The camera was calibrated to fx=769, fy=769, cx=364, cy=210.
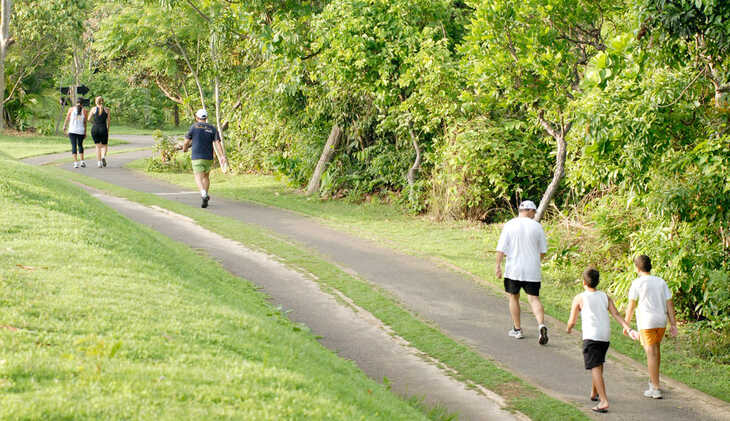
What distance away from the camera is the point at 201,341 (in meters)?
5.88

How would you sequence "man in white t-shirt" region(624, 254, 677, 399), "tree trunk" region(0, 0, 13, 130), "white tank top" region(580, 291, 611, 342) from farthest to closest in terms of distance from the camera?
"tree trunk" region(0, 0, 13, 130) → "man in white t-shirt" region(624, 254, 677, 399) → "white tank top" region(580, 291, 611, 342)

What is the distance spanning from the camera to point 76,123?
76.7ft

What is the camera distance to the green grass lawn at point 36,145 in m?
29.6

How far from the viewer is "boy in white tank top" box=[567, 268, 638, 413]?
720 centimetres

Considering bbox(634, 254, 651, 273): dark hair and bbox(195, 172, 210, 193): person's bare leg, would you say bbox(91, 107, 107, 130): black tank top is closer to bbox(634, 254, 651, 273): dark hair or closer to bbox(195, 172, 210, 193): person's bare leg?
bbox(195, 172, 210, 193): person's bare leg

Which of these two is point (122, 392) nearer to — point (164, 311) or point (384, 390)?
point (164, 311)

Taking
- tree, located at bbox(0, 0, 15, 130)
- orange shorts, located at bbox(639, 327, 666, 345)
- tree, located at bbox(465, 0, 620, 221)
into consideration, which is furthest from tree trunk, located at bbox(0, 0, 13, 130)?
orange shorts, located at bbox(639, 327, 666, 345)

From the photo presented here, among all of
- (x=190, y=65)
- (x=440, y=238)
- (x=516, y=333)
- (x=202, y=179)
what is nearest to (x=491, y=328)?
(x=516, y=333)

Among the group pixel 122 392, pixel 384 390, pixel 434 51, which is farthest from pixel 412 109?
pixel 122 392

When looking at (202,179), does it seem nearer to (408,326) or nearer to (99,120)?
(99,120)

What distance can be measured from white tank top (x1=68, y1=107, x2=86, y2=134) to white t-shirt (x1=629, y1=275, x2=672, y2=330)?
1965cm

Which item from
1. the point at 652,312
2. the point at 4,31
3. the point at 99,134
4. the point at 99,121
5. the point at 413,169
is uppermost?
the point at 4,31

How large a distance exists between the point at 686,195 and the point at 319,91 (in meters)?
13.2

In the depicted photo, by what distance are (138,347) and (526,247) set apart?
518 centimetres
